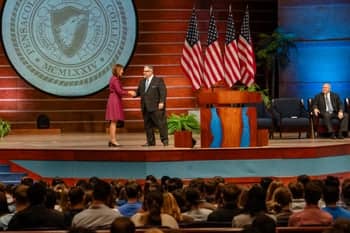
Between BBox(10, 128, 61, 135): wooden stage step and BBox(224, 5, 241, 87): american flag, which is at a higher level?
BBox(224, 5, 241, 87): american flag

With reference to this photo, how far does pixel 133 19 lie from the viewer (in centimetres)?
1636

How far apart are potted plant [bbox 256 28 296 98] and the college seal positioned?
2.88 metres

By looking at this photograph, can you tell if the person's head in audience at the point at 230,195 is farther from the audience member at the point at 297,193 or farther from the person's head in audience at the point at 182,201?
the audience member at the point at 297,193

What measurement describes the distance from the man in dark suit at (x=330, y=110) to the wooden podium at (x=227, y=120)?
2255 millimetres

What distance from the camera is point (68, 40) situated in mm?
16438

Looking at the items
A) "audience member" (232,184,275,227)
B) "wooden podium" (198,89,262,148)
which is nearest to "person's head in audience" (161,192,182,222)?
"audience member" (232,184,275,227)

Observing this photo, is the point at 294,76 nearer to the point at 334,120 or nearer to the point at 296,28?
the point at 296,28

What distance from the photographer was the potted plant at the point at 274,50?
15.4 metres

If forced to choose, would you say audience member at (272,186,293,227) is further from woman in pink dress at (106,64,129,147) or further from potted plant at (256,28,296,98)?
potted plant at (256,28,296,98)

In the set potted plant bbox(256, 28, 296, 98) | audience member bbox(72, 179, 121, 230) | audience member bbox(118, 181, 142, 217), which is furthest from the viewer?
potted plant bbox(256, 28, 296, 98)

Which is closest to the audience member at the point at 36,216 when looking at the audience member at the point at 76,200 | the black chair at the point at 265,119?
the audience member at the point at 76,200

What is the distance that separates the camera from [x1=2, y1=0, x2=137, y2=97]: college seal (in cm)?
1634

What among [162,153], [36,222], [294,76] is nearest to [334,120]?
[294,76]

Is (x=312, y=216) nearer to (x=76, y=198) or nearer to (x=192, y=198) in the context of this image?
(x=192, y=198)
